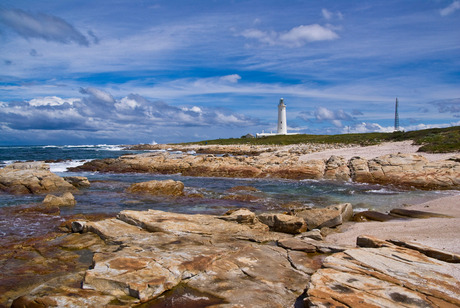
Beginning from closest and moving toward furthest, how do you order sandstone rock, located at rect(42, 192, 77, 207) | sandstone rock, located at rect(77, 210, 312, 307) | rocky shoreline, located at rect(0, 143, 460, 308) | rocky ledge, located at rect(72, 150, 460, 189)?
rocky shoreline, located at rect(0, 143, 460, 308) → sandstone rock, located at rect(77, 210, 312, 307) → sandstone rock, located at rect(42, 192, 77, 207) → rocky ledge, located at rect(72, 150, 460, 189)

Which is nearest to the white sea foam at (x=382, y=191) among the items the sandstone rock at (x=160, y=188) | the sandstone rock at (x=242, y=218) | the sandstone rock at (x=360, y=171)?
the sandstone rock at (x=360, y=171)

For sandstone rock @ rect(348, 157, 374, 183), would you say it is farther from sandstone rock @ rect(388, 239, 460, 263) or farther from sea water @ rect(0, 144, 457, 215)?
sandstone rock @ rect(388, 239, 460, 263)

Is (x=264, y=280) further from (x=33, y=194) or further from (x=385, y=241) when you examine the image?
(x=33, y=194)

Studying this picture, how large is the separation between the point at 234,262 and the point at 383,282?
2.76 meters

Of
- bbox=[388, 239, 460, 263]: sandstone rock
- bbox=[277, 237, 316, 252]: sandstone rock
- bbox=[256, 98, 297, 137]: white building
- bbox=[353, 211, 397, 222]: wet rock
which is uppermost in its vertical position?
bbox=[256, 98, 297, 137]: white building

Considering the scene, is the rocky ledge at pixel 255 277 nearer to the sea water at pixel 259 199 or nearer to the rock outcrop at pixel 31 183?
the sea water at pixel 259 199

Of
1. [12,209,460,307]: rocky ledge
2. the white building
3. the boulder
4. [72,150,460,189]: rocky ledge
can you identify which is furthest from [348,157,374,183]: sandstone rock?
the white building

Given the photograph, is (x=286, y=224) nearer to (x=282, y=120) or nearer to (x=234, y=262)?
(x=234, y=262)

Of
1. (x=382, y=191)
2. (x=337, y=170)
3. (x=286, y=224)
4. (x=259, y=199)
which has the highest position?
(x=337, y=170)

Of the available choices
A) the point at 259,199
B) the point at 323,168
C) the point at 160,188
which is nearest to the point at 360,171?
the point at 323,168

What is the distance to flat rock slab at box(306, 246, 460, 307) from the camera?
14.1 ft

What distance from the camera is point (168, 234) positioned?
8.38m

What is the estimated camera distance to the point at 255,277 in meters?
5.77

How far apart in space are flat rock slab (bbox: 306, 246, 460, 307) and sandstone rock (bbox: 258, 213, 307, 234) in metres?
3.86
